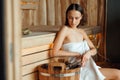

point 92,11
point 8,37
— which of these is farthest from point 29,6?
point 8,37

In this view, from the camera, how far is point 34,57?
2287 millimetres

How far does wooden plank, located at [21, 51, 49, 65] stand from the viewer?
2.20m

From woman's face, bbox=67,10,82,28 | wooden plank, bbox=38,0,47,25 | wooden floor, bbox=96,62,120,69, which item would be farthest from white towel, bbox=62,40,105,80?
wooden plank, bbox=38,0,47,25

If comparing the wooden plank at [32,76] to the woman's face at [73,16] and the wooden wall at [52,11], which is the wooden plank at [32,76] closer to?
the woman's face at [73,16]

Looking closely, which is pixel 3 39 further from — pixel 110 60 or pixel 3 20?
pixel 110 60

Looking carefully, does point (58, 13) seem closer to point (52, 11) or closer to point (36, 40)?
point (52, 11)

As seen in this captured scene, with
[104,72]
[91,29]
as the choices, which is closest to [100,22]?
[91,29]

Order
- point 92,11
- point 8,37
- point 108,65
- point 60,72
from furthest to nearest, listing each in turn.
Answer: point 92,11, point 108,65, point 60,72, point 8,37

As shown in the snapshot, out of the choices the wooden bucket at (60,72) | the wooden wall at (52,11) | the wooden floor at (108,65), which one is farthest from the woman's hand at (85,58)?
the wooden wall at (52,11)

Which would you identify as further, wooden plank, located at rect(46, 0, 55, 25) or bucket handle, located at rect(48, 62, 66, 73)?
wooden plank, located at rect(46, 0, 55, 25)

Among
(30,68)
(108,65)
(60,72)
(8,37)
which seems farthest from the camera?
(108,65)

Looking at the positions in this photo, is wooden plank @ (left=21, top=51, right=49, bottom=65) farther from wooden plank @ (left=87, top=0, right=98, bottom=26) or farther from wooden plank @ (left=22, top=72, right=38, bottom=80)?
wooden plank @ (left=87, top=0, right=98, bottom=26)

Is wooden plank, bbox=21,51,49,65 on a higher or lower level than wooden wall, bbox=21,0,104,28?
lower

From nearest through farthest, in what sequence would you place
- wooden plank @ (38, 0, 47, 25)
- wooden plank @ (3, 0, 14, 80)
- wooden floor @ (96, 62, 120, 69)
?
wooden plank @ (3, 0, 14, 80) → wooden floor @ (96, 62, 120, 69) → wooden plank @ (38, 0, 47, 25)
